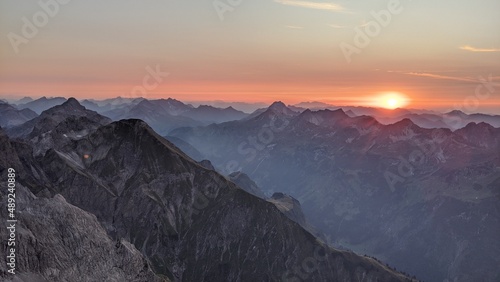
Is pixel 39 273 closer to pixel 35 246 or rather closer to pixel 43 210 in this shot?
pixel 35 246

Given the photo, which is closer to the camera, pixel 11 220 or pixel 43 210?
pixel 11 220

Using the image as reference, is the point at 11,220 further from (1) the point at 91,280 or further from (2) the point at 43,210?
(1) the point at 91,280

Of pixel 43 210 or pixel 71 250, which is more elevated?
pixel 43 210

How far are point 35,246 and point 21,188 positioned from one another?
96.7 ft

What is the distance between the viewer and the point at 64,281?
611 ft

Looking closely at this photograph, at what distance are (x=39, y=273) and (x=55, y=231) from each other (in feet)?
73.8

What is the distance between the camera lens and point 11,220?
177 metres

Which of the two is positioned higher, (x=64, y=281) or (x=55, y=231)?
(x=55, y=231)

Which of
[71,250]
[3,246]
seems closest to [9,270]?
[3,246]

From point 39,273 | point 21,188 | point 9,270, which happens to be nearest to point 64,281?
point 39,273

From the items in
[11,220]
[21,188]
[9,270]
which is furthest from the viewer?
[21,188]

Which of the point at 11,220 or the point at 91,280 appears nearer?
the point at 11,220

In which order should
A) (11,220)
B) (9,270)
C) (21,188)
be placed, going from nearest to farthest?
(9,270) → (11,220) → (21,188)

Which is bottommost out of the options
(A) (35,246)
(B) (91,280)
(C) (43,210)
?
(B) (91,280)
